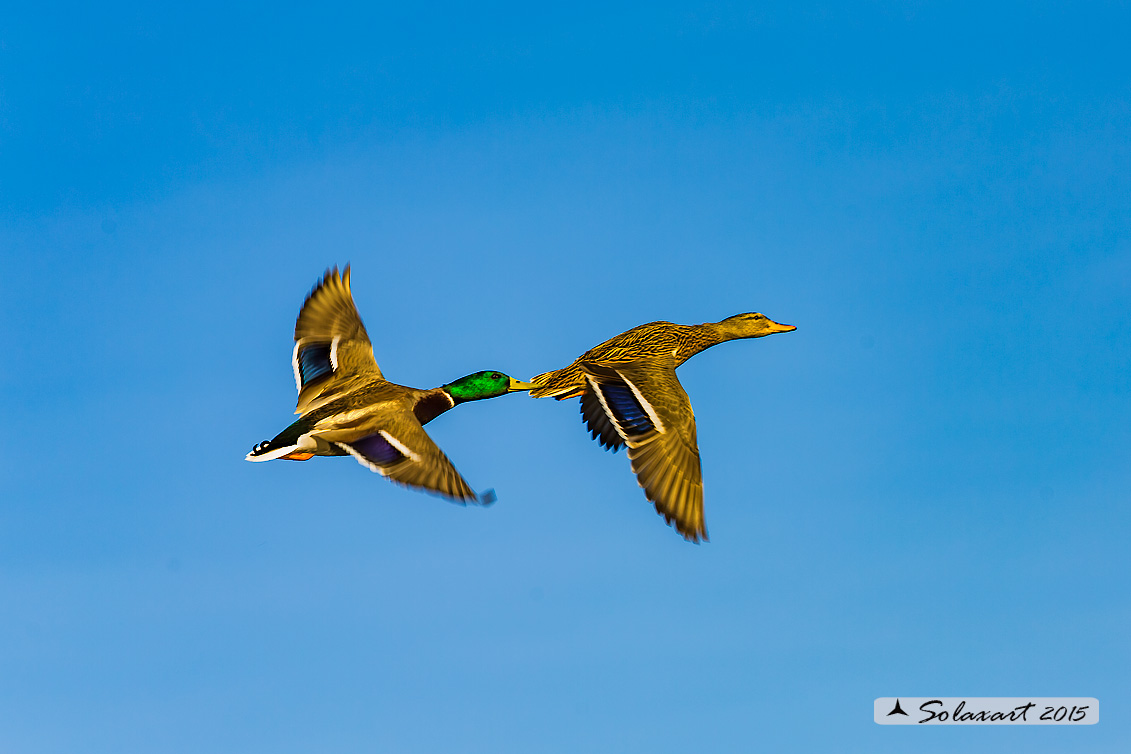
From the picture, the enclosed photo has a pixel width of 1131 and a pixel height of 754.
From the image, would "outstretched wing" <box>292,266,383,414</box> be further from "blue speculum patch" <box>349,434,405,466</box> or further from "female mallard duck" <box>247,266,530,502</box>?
"blue speculum patch" <box>349,434,405,466</box>

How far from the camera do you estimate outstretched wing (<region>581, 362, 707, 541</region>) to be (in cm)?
1430

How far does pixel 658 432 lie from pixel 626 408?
2.31ft

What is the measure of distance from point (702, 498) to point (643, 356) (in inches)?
148

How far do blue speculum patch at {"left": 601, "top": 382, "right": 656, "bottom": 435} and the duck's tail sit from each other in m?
0.90

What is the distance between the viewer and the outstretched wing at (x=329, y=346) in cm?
1855

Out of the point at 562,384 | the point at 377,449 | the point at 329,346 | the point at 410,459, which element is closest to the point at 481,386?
the point at 562,384

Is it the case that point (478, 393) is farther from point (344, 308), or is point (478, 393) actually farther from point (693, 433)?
point (693, 433)

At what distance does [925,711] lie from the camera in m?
18.3

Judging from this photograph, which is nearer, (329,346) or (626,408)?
(626,408)

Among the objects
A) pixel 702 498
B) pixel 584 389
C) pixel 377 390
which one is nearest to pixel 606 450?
pixel 584 389

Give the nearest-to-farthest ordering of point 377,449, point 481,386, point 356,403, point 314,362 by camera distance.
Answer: point 377,449 < point 356,403 < point 481,386 < point 314,362

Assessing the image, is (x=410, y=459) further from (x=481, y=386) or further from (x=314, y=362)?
(x=314, y=362)

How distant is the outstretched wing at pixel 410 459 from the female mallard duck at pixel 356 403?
1cm

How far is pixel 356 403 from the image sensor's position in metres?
17.1
